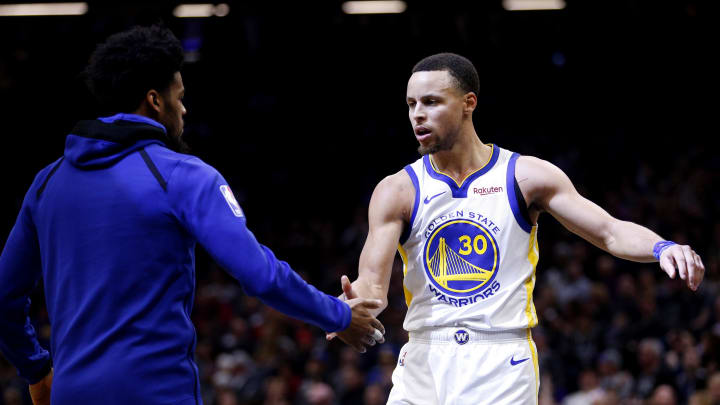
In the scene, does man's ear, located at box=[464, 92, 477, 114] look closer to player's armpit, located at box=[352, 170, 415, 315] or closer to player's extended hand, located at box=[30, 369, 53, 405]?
player's armpit, located at box=[352, 170, 415, 315]

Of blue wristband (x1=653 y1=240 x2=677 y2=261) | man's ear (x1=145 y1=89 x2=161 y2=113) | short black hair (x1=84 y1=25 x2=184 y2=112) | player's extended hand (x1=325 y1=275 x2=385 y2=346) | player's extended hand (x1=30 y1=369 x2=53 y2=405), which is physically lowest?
player's extended hand (x1=30 y1=369 x2=53 y2=405)

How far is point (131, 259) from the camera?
9.01 feet

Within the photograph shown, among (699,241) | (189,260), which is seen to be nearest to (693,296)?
(699,241)

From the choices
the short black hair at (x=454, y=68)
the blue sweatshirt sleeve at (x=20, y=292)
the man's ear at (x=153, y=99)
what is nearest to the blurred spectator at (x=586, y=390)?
the short black hair at (x=454, y=68)

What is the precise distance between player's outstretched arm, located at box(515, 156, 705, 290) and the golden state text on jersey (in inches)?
12.2

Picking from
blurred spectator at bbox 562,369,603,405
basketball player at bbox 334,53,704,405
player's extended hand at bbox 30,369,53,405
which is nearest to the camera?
player's extended hand at bbox 30,369,53,405

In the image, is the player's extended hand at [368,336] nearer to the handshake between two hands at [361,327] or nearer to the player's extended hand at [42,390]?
the handshake between two hands at [361,327]

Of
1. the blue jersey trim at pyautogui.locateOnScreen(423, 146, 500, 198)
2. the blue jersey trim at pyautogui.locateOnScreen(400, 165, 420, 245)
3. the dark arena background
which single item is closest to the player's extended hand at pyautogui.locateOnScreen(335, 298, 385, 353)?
the blue jersey trim at pyautogui.locateOnScreen(400, 165, 420, 245)

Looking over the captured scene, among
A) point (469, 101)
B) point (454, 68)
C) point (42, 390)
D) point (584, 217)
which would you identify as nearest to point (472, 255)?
point (584, 217)

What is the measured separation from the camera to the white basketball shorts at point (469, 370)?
3.75 m

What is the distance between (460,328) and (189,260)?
4.74 ft

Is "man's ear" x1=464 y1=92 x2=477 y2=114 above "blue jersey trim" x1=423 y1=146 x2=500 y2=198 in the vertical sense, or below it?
above

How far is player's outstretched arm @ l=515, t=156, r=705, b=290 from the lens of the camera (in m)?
3.71

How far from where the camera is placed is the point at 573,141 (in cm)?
1373
